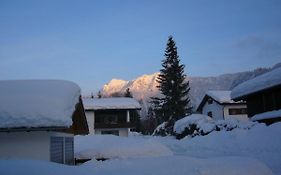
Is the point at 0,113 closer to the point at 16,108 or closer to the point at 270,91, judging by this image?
the point at 16,108

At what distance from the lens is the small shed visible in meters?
22.1

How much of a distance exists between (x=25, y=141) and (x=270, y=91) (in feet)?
55.4

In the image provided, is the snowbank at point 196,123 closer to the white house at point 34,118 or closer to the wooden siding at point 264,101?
the wooden siding at point 264,101

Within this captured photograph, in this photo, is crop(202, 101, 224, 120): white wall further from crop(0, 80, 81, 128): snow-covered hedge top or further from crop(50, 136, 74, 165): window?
crop(0, 80, 81, 128): snow-covered hedge top

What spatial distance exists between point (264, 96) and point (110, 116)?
2817 centimetres

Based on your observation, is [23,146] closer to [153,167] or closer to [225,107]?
[153,167]

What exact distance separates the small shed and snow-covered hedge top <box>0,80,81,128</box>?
44.3 feet

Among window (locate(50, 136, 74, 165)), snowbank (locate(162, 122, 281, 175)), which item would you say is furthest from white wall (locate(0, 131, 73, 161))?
snowbank (locate(162, 122, 281, 175))

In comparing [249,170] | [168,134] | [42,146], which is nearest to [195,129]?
[168,134]

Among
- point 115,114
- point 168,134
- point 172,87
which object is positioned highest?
A: point 172,87

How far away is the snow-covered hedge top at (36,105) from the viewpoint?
37.8 feet

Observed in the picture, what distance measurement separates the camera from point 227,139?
24.7 metres

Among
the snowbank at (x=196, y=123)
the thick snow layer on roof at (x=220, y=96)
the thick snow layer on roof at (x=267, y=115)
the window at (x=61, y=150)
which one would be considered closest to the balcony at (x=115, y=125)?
the snowbank at (x=196, y=123)

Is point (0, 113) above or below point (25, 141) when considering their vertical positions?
above
